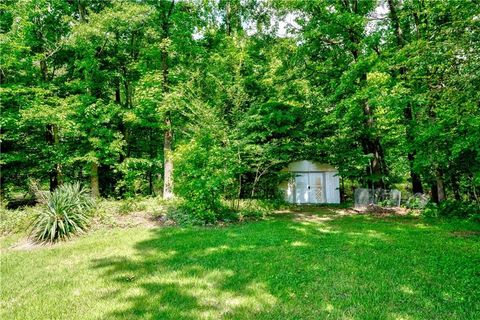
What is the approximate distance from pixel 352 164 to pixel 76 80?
13.6 m

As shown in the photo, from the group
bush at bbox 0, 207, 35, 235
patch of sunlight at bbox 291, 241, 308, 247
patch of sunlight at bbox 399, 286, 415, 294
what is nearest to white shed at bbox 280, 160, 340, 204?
patch of sunlight at bbox 291, 241, 308, 247

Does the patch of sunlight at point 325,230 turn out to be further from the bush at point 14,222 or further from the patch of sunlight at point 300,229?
the bush at point 14,222

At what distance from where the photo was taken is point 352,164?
13812 mm

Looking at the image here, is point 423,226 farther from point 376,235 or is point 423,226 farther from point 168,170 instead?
point 168,170

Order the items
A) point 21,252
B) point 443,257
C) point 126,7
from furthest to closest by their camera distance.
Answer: point 126,7
point 21,252
point 443,257

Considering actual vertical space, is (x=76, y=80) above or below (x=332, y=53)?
below

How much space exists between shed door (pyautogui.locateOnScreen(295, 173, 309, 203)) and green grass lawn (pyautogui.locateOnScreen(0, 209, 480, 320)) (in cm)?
952

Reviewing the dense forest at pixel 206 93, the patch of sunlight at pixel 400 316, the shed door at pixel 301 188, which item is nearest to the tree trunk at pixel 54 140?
the dense forest at pixel 206 93

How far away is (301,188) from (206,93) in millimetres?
8499

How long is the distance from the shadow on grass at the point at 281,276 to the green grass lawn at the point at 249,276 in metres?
0.02

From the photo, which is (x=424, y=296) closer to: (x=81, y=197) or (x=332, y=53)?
(x=81, y=197)

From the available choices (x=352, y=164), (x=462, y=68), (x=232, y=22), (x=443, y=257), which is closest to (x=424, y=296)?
(x=443, y=257)

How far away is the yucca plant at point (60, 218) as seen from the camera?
7.58 meters

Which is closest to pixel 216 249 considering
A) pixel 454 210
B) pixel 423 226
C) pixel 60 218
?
pixel 60 218
